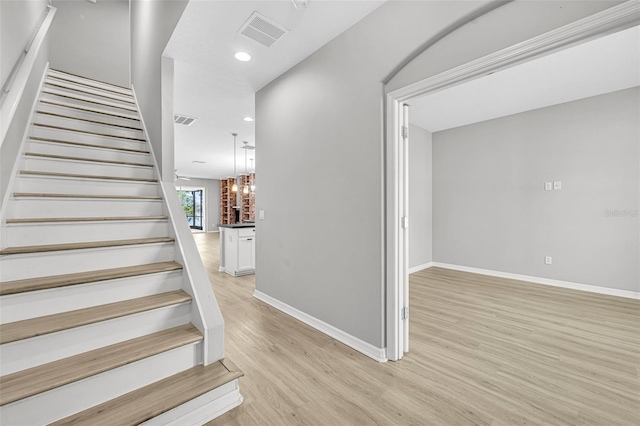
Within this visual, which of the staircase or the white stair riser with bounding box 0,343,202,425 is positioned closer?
the white stair riser with bounding box 0,343,202,425

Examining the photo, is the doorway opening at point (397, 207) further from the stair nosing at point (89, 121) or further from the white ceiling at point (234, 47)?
the stair nosing at point (89, 121)

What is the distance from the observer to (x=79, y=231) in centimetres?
204

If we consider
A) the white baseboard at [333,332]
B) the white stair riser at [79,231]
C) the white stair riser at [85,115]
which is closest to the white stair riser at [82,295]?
the white stair riser at [79,231]

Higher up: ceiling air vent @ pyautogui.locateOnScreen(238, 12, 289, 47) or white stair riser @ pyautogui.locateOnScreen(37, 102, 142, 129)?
ceiling air vent @ pyautogui.locateOnScreen(238, 12, 289, 47)

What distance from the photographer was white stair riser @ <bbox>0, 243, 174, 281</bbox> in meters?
1.65

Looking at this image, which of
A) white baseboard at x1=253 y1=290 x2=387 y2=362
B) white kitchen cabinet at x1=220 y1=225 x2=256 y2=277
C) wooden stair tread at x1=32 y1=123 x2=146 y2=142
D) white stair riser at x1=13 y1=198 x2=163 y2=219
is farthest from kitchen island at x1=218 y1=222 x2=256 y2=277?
white stair riser at x1=13 y1=198 x2=163 y2=219

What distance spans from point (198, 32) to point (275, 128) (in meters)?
1.21

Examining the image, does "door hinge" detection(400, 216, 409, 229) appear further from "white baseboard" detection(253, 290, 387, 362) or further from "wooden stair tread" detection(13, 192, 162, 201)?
"wooden stair tread" detection(13, 192, 162, 201)

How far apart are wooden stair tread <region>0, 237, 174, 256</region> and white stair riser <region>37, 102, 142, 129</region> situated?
2.13 meters

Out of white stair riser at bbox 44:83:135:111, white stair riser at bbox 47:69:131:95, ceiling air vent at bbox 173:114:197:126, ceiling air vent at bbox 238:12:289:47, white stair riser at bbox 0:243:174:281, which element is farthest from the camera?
ceiling air vent at bbox 173:114:197:126

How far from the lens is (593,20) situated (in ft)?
4.19

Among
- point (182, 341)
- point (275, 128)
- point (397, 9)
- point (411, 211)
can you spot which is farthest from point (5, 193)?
point (411, 211)

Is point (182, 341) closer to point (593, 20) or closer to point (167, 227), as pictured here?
point (167, 227)

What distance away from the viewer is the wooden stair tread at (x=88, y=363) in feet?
4.09
